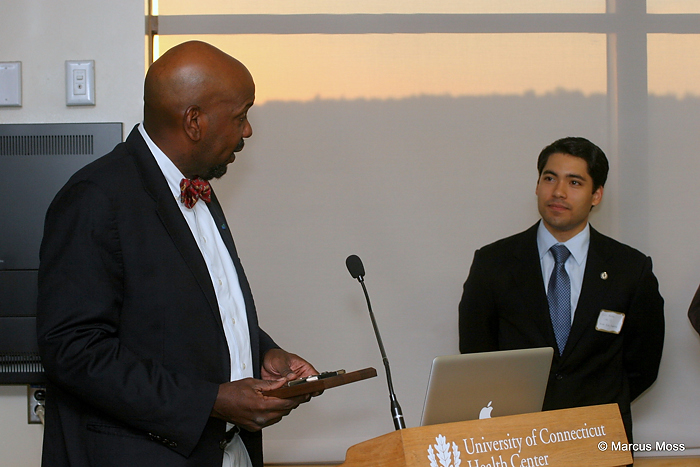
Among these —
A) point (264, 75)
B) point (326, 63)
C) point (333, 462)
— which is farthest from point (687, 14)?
point (333, 462)

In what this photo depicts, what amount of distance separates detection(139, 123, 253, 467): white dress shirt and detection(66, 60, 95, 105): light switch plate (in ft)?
2.43

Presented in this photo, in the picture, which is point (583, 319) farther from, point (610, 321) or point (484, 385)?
point (484, 385)

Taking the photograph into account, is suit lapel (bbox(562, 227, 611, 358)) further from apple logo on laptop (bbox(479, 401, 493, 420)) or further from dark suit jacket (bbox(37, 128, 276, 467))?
dark suit jacket (bbox(37, 128, 276, 467))

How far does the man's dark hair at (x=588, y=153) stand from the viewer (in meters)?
2.66

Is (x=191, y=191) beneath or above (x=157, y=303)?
above

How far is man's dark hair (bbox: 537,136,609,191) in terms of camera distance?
2656mm

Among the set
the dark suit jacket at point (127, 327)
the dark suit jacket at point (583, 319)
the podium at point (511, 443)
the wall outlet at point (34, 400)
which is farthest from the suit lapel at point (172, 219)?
the dark suit jacket at point (583, 319)

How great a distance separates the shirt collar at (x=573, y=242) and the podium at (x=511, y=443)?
3.35 feet

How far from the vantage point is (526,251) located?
265cm

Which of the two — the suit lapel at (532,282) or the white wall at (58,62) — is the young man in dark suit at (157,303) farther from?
the suit lapel at (532,282)

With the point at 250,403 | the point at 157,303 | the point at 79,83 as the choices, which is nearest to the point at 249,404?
the point at 250,403

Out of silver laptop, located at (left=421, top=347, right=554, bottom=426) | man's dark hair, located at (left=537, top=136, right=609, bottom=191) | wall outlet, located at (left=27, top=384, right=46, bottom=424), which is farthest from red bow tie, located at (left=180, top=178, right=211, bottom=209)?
man's dark hair, located at (left=537, top=136, right=609, bottom=191)

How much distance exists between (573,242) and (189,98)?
1661 mm

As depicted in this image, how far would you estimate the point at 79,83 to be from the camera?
7.45 feet
